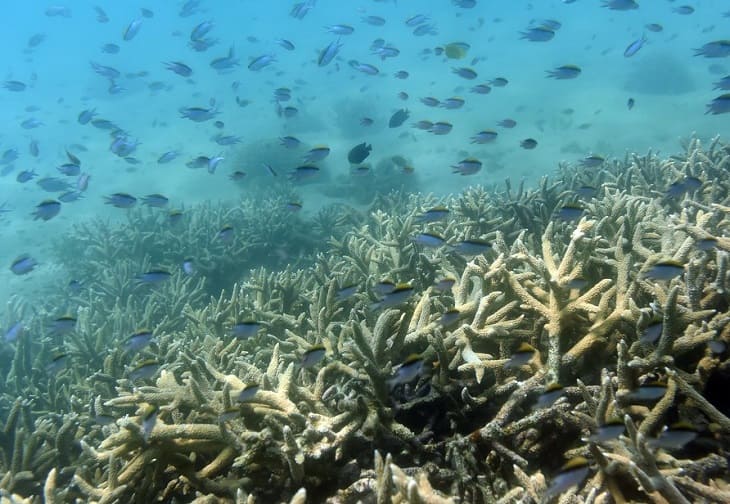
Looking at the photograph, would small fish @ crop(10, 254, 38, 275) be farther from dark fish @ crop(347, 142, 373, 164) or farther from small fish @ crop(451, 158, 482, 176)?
small fish @ crop(451, 158, 482, 176)

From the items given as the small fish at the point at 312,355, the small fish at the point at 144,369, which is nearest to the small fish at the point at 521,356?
the small fish at the point at 312,355

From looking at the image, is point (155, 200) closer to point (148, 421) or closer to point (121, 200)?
point (121, 200)

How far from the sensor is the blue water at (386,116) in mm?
16156

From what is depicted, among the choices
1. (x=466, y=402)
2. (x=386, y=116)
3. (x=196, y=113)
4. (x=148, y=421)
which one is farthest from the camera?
(x=386, y=116)

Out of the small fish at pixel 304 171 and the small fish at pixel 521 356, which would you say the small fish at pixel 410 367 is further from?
the small fish at pixel 304 171

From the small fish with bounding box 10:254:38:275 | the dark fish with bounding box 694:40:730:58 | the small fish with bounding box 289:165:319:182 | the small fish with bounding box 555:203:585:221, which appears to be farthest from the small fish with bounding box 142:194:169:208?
the dark fish with bounding box 694:40:730:58

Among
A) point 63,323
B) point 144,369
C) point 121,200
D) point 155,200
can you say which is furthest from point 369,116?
point 144,369

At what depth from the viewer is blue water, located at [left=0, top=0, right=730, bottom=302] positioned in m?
16.2

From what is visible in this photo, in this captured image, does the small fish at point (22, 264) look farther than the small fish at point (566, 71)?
No

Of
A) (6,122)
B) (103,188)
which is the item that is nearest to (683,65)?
(103,188)

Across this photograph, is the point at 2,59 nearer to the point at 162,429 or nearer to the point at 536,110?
the point at 536,110

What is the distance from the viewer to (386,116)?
2697 cm

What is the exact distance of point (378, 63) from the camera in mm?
44344

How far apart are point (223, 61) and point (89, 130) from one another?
2852cm
